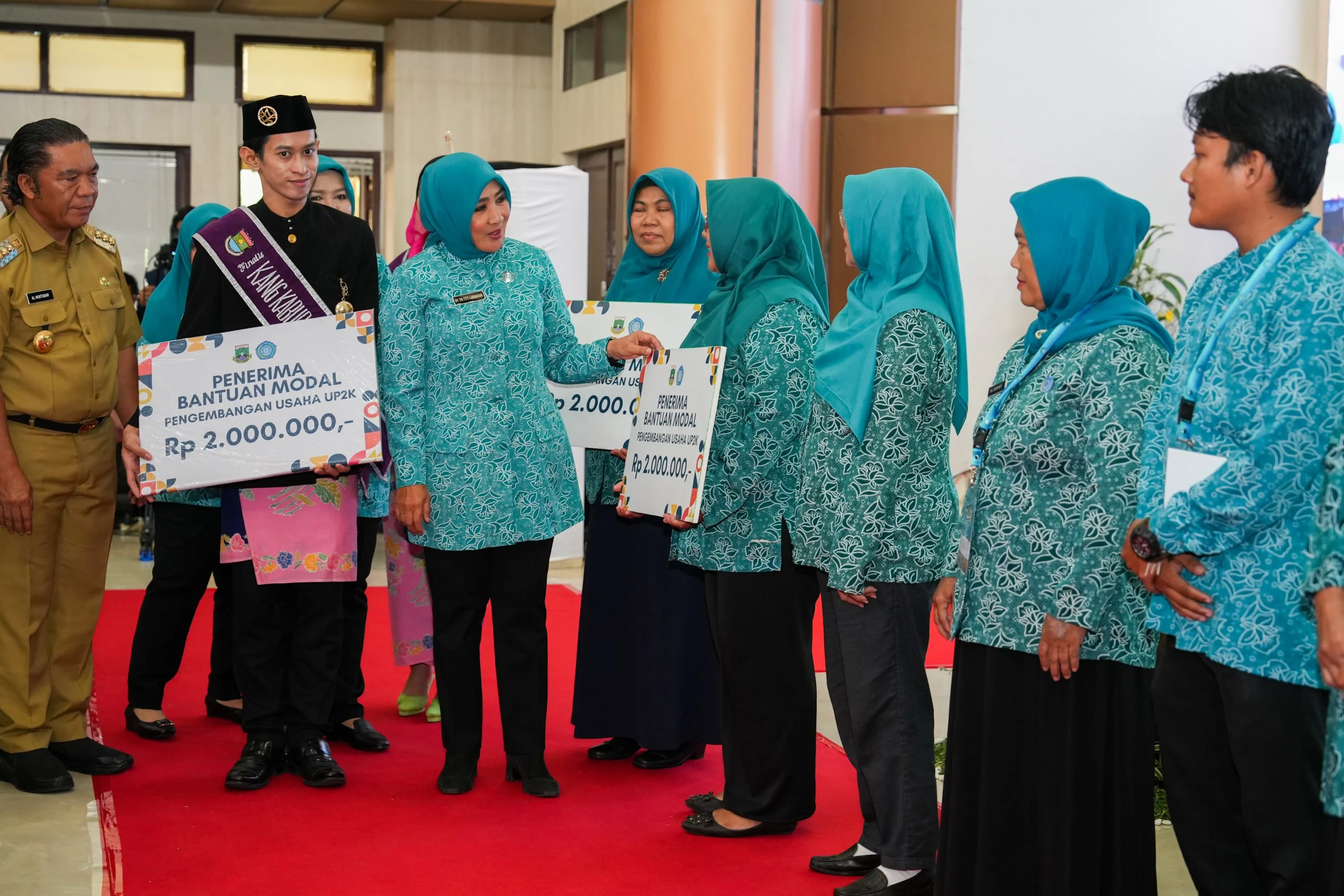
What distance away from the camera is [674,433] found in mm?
3061

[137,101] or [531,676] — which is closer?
[531,676]

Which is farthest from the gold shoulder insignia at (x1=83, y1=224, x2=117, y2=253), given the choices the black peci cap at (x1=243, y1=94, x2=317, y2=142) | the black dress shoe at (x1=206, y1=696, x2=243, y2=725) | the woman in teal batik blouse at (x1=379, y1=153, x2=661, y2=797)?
the black dress shoe at (x1=206, y1=696, x2=243, y2=725)

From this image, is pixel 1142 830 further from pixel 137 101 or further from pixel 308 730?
pixel 137 101

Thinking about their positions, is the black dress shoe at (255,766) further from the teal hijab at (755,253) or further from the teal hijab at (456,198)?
the teal hijab at (755,253)

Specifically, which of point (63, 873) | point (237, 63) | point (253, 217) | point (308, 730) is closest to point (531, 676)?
point (308, 730)

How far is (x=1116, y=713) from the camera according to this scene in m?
2.21

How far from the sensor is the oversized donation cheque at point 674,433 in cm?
295

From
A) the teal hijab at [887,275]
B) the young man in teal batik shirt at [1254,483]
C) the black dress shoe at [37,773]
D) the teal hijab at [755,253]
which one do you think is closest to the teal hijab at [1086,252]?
the young man in teal batik shirt at [1254,483]

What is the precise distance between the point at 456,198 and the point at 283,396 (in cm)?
64

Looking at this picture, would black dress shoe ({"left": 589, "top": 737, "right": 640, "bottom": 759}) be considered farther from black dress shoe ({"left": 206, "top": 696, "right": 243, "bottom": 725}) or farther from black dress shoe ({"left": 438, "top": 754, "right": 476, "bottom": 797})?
black dress shoe ({"left": 206, "top": 696, "right": 243, "bottom": 725})

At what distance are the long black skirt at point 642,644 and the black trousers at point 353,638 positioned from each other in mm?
639

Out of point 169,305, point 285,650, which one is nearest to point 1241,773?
point 285,650

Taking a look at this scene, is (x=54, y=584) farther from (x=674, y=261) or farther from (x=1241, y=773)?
(x=1241, y=773)

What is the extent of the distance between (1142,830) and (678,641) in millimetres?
1581
